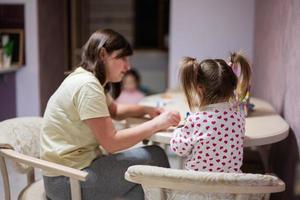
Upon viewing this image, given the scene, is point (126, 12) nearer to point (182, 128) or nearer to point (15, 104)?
point (15, 104)

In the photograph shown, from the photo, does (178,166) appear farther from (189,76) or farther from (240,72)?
(189,76)

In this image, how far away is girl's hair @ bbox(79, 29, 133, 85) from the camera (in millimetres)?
1554

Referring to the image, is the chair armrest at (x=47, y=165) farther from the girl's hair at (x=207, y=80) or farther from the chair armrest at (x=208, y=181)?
the girl's hair at (x=207, y=80)

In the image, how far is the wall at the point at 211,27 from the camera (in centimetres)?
330

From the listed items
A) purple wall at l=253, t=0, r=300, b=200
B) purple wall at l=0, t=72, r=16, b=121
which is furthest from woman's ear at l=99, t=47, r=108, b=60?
purple wall at l=0, t=72, r=16, b=121

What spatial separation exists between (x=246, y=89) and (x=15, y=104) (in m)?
2.41

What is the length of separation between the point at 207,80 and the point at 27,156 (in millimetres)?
652

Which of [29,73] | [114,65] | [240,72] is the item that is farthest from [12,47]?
[240,72]

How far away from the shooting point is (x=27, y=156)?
57.0 inches

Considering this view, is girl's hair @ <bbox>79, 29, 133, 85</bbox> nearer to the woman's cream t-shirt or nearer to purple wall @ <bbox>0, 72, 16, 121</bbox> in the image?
the woman's cream t-shirt

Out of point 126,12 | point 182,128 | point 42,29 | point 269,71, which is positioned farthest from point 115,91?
point 126,12

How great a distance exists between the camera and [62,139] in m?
1.55

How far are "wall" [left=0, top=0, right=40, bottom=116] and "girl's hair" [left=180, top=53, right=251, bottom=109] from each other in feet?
7.81

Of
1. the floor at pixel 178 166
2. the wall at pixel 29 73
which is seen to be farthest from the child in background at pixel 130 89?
the floor at pixel 178 166
